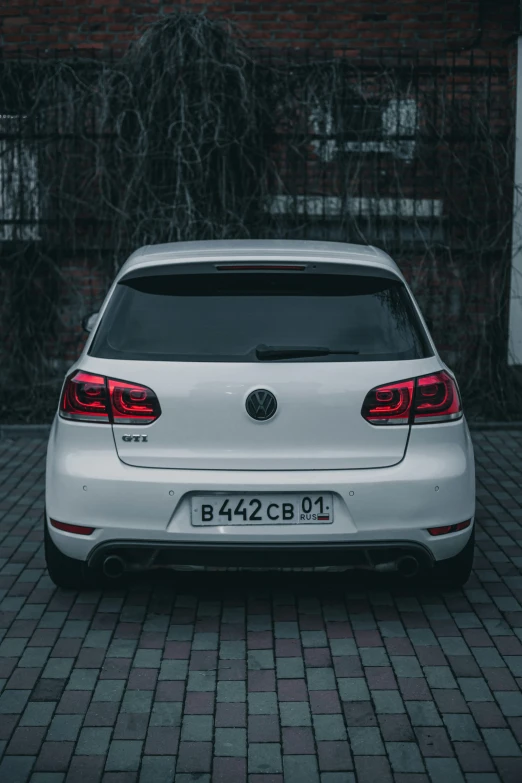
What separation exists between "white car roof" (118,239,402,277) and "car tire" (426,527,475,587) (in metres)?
1.26

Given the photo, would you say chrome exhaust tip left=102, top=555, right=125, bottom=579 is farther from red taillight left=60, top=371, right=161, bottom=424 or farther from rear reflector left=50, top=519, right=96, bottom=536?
red taillight left=60, top=371, right=161, bottom=424

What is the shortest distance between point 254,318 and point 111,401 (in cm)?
67

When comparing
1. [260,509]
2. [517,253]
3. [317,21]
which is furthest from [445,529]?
[317,21]

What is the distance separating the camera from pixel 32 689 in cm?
385

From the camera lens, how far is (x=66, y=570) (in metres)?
4.73

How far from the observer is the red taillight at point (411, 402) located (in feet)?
13.8

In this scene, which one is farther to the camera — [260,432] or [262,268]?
[262,268]

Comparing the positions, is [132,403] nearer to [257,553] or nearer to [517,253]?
[257,553]

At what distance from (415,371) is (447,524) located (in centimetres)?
65

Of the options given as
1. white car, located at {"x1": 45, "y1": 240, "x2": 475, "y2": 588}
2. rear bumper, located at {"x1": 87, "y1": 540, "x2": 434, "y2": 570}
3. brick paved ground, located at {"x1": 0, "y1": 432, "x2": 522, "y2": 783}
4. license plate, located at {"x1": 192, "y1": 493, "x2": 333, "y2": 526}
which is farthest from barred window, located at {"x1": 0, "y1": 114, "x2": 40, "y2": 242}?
license plate, located at {"x1": 192, "y1": 493, "x2": 333, "y2": 526}

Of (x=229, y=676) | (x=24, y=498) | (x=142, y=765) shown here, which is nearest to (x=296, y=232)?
(x=24, y=498)

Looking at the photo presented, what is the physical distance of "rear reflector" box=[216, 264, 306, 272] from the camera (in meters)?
4.40

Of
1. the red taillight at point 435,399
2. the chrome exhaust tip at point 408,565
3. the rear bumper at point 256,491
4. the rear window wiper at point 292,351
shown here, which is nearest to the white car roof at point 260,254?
the rear window wiper at point 292,351

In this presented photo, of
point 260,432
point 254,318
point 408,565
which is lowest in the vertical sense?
point 408,565
